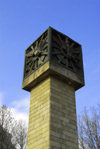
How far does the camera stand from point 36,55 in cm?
1101

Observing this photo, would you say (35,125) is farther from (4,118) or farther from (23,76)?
(4,118)

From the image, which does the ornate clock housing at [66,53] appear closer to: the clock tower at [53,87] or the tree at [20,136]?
the clock tower at [53,87]

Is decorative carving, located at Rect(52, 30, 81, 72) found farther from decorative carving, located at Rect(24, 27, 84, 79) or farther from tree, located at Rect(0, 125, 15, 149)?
tree, located at Rect(0, 125, 15, 149)

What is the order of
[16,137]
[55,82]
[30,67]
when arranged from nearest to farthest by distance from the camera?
1. [55,82]
2. [30,67]
3. [16,137]

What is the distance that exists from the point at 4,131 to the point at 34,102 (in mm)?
12469

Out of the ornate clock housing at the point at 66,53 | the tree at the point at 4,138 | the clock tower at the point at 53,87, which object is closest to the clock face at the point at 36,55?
the clock tower at the point at 53,87

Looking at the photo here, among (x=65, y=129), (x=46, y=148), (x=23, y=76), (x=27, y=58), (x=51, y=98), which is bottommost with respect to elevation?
(x=46, y=148)

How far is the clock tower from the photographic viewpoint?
8.43 m

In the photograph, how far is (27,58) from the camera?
39.2ft

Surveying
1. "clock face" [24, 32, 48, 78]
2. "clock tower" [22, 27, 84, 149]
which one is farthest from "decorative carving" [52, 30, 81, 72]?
"clock face" [24, 32, 48, 78]

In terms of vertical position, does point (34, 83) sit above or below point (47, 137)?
above

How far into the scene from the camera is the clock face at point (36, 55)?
10.5 metres

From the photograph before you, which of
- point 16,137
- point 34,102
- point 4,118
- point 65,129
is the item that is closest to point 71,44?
point 34,102

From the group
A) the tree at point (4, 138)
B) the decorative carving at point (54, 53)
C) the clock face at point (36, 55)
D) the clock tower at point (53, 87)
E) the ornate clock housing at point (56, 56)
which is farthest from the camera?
the tree at point (4, 138)
